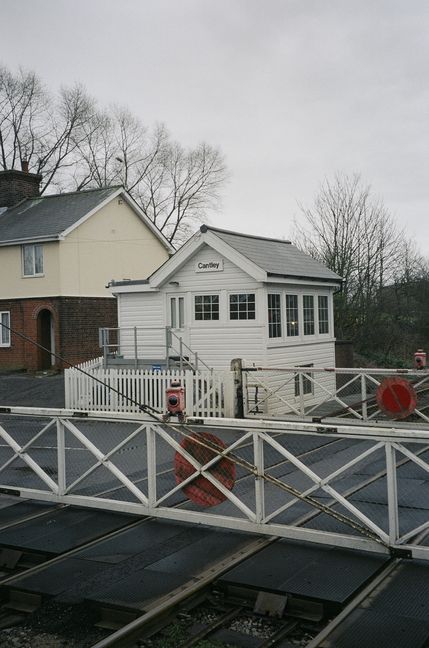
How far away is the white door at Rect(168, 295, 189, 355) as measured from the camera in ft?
70.2

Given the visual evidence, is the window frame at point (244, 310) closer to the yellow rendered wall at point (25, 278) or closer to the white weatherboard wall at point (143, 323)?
the white weatherboard wall at point (143, 323)

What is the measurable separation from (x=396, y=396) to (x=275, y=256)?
775cm

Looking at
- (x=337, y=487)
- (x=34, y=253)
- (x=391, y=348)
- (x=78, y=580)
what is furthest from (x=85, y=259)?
(x=78, y=580)

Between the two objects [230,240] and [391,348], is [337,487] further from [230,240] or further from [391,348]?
[391,348]

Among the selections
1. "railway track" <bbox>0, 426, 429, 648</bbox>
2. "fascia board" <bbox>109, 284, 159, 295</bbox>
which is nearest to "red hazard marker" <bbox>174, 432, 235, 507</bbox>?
"railway track" <bbox>0, 426, 429, 648</bbox>

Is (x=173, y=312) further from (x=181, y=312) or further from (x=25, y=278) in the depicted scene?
(x=25, y=278)

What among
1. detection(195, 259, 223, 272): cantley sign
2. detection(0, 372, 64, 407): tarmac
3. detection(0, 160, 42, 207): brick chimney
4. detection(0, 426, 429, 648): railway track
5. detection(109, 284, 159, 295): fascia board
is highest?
detection(0, 160, 42, 207): brick chimney

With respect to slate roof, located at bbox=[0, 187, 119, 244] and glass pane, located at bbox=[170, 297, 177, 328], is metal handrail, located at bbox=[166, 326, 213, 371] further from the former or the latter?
slate roof, located at bbox=[0, 187, 119, 244]

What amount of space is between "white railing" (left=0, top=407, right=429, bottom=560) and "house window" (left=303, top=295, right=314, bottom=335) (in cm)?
882

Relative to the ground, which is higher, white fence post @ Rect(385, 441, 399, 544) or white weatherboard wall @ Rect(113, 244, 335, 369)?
white weatherboard wall @ Rect(113, 244, 335, 369)

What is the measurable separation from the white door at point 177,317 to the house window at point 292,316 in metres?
3.04

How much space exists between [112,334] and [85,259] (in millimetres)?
3782

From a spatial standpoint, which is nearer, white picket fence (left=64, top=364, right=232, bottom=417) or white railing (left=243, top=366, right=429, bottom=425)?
white railing (left=243, top=366, right=429, bottom=425)

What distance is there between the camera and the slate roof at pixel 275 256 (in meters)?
20.0
